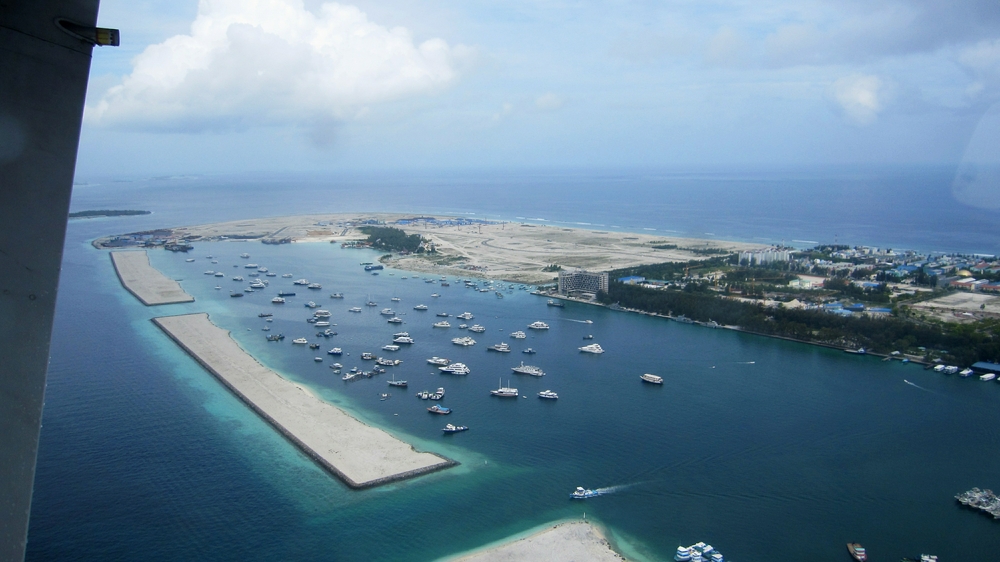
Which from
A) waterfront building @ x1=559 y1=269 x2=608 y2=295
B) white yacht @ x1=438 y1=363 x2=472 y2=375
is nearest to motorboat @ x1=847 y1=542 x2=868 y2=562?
white yacht @ x1=438 y1=363 x2=472 y2=375

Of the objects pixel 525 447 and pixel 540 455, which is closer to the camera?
pixel 540 455

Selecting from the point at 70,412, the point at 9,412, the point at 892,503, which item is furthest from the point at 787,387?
the point at 9,412

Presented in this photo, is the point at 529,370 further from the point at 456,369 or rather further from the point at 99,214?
the point at 99,214

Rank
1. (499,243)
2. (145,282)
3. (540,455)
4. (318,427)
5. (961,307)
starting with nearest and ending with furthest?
(540,455)
(318,427)
(961,307)
(145,282)
(499,243)

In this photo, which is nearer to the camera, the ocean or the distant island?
the ocean

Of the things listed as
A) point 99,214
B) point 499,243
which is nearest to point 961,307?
point 499,243

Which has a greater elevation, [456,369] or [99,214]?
[456,369]

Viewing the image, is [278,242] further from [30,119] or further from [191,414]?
[30,119]

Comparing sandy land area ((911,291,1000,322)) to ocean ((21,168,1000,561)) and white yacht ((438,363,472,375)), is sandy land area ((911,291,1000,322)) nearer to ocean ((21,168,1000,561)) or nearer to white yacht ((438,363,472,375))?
ocean ((21,168,1000,561))
